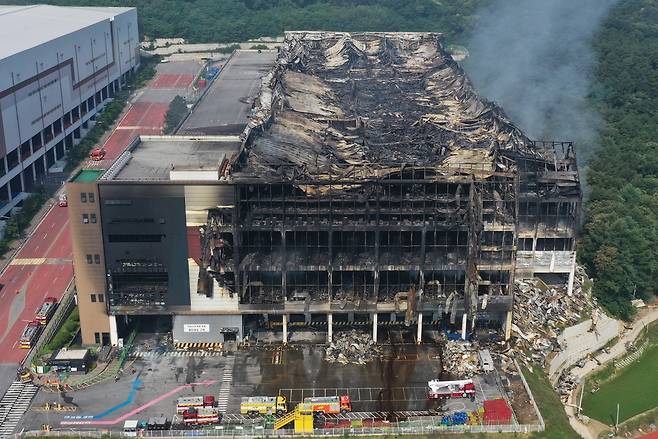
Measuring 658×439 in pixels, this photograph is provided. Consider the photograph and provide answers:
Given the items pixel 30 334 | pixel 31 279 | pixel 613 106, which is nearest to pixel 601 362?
pixel 30 334

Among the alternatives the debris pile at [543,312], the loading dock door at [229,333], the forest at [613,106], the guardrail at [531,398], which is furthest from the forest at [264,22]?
the guardrail at [531,398]

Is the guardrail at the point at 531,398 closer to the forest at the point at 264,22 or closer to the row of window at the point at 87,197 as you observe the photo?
the row of window at the point at 87,197

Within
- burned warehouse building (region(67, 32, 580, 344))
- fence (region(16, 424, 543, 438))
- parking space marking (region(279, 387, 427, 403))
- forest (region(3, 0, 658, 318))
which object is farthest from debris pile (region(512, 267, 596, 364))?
fence (region(16, 424, 543, 438))

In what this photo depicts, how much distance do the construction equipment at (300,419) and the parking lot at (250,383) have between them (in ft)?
8.42

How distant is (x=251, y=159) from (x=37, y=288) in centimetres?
2533

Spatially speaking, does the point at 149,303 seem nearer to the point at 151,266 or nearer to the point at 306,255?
the point at 151,266

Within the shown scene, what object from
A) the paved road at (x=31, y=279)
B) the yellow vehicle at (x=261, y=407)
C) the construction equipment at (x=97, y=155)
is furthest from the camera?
the construction equipment at (x=97, y=155)

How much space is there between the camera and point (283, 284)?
6644cm

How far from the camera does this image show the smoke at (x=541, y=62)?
120 meters

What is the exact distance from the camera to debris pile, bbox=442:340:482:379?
6347 centimetres

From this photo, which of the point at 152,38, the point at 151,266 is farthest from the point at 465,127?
the point at 152,38

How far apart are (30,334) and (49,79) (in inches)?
2183

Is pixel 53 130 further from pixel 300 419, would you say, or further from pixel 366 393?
pixel 300 419

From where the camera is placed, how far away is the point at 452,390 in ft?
196
